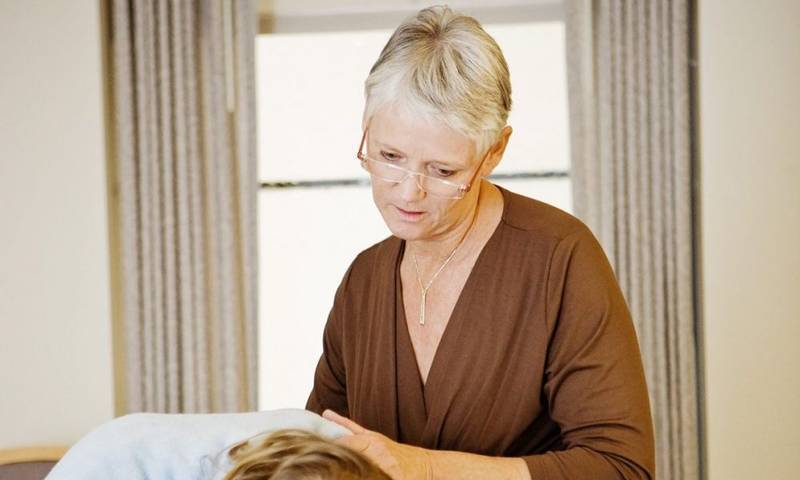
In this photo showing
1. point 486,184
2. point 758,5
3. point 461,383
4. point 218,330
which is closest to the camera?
point 461,383

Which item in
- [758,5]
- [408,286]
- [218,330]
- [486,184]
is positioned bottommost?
[218,330]

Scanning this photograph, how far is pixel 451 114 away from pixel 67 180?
244cm

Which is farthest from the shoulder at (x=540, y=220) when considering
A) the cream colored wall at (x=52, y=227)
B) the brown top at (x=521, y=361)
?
the cream colored wall at (x=52, y=227)

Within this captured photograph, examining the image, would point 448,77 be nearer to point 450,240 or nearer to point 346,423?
point 450,240

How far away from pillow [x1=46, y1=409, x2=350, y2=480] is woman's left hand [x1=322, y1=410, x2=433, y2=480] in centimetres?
5

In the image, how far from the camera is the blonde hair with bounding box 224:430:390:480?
131cm

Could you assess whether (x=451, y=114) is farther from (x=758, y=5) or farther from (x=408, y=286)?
(x=758, y=5)

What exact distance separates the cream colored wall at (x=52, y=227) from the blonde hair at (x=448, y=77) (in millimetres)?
2297

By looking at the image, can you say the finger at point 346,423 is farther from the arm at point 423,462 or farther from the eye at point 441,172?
the eye at point 441,172

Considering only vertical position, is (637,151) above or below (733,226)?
above

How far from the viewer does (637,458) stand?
152cm

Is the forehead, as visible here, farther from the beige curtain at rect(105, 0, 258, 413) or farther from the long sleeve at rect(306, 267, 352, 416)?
the beige curtain at rect(105, 0, 258, 413)

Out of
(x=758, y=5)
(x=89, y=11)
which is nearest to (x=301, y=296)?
(x=89, y=11)

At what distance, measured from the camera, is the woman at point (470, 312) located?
1509 mm
